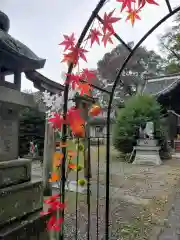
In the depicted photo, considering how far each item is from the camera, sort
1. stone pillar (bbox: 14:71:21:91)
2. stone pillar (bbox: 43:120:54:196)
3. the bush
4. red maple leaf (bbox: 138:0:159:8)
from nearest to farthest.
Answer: red maple leaf (bbox: 138:0:159:8)
stone pillar (bbox: 14:71:21:91)
stone pillar (bbox: 43:120:54:196)
the bush

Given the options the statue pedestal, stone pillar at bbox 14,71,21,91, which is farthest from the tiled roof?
stone pillar at bbox 14,71,21,91

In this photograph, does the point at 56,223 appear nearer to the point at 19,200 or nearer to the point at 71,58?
the point at 19,200

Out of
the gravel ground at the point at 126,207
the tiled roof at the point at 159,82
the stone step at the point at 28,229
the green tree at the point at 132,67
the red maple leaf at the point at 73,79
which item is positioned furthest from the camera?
the green tree at the point at 132,67

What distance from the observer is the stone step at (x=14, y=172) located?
1.90 m

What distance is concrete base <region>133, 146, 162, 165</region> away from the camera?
337 inches

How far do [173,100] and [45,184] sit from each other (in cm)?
1013

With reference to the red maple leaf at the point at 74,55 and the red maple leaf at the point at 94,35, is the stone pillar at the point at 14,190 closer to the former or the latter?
the red maple leaf at the point at 74,55

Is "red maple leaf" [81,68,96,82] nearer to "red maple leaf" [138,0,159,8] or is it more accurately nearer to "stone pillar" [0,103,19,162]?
"red maple leaf" [138,0,159,8]

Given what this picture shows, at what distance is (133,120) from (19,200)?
25.7 ft

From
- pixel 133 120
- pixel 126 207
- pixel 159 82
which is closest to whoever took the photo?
pixel 126 207

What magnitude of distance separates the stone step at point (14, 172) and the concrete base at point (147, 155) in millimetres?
7036

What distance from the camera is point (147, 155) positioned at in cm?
870

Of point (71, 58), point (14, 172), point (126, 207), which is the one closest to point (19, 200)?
point (14, 172)

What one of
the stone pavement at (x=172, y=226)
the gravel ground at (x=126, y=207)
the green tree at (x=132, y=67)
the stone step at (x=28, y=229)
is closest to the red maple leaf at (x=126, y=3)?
the gravel ground at (x=126, y=207)
